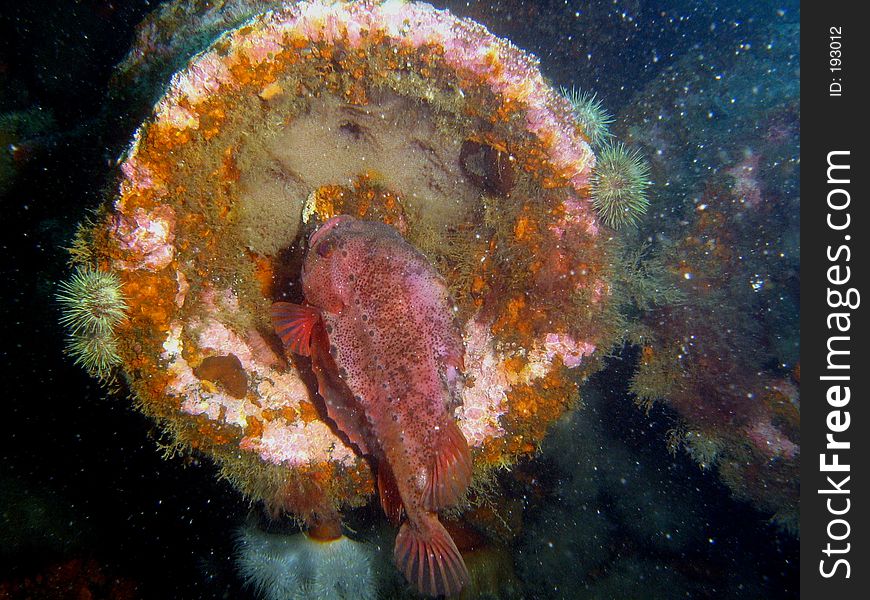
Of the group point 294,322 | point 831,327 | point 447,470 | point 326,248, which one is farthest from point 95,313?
point 831,327

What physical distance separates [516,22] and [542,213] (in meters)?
5.44

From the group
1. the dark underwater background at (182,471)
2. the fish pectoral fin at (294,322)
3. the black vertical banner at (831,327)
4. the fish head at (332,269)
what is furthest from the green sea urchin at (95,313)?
the black vertical banner at (831,327)

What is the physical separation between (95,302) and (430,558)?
2.84 metres

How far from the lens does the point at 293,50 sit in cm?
282

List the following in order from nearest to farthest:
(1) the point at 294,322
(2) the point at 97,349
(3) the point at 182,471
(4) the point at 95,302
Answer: (4) the point at 95,302 < (2) the point at 97,349 < (1) the point at 294,322 < (3) the point at 182,471

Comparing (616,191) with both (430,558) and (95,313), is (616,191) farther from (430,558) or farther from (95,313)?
(95,313)

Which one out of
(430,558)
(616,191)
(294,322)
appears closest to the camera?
(294,322)

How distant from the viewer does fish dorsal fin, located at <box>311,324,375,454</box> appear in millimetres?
2871

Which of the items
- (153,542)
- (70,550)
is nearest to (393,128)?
(153,542)

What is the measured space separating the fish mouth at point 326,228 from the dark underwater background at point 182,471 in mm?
3536

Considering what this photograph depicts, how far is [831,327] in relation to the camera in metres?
3.92

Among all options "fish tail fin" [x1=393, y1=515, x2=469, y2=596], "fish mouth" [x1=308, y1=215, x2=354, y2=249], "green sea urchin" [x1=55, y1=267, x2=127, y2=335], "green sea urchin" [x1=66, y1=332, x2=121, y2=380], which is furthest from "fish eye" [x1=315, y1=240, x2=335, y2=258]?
"fish tail fin" [x1=393, y1=515, x2=469, y2=596]

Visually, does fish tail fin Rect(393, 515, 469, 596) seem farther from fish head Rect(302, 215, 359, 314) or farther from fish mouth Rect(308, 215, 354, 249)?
fish mouth Rect(308, 215, 354, 249)

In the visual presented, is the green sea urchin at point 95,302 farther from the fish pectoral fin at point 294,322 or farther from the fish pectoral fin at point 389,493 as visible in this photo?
the fish pectoral fin at point 389,493
